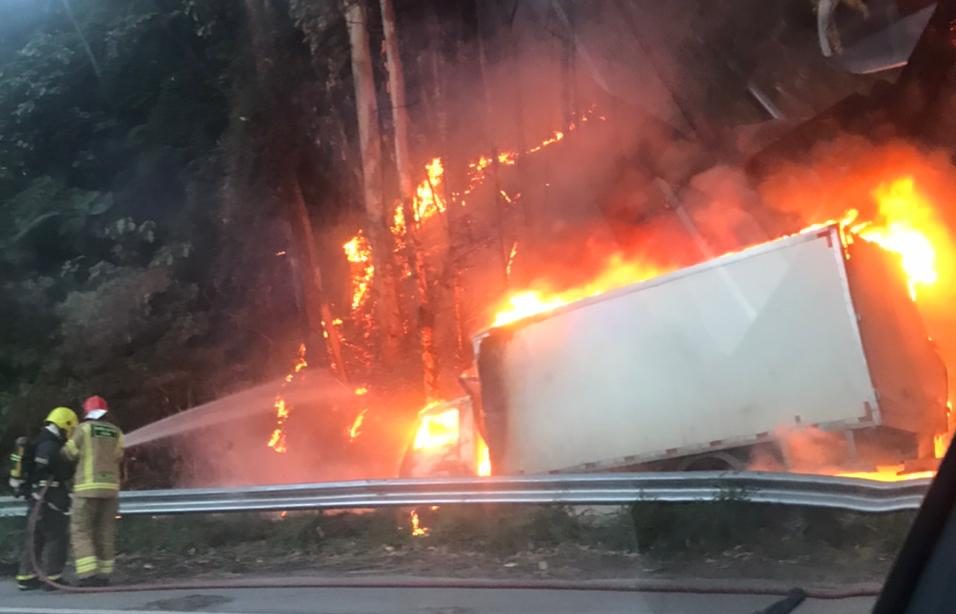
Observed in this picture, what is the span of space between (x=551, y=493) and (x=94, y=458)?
393cm

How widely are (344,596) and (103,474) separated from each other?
2829 mm

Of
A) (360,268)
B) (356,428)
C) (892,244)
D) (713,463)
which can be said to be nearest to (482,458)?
(713,463)

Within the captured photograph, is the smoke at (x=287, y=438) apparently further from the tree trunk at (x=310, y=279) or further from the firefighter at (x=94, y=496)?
the firefighter at (x=94, y=496)

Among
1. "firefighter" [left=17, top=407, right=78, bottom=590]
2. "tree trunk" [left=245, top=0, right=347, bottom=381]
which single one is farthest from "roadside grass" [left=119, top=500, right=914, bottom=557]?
"tree trunk" [left=245, top=0, right=347, bottom=381]

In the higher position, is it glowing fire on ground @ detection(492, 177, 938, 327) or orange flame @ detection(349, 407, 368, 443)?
glowing fire on ground @ detection(492, 177, 938, 327)

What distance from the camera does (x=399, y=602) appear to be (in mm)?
6781

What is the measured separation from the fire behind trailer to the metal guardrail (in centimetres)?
275

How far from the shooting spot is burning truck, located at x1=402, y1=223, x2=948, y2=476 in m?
9.95

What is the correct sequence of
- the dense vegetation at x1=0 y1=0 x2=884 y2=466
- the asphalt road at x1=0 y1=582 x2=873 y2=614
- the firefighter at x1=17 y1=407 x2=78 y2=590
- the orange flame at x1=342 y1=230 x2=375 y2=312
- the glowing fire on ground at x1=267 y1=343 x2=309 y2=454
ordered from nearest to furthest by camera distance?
1. the asphalt road at x1=0 y1=582 x2=873 y2=614
2. the firefighter at x1=17 y1=407 x2=78 y2=590
3. the dense vegetation at x1=0 y1=0 x2=884 y2=466
4. the glowing fire on ground at x1=267 y1=343 x2=309 y2=454
5. the orange flame at x1=342 y1=230 x2=375 y2=312

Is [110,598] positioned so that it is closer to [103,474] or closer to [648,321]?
[103,474]

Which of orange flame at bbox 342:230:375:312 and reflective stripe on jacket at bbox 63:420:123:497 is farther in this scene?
orange flame at bbox 342:230:375:312

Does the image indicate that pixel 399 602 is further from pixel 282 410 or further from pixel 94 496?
pixel 282 410

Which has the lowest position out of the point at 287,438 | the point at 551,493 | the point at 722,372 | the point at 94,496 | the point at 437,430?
the point at 551,493

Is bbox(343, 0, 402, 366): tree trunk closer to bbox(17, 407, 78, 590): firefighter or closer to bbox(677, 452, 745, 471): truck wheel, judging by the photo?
bbox(677, 452, 745, 471): truck wheel
